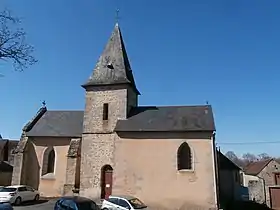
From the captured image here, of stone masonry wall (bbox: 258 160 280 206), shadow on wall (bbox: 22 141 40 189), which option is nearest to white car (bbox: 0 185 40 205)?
shadow on wall (bbox: 22 141 40 189)

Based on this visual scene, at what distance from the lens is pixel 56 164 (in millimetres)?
27266

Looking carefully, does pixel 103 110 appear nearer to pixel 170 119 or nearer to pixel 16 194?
pixel 170 119

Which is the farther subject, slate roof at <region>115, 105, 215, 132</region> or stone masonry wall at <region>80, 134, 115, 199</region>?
stone masonry wall at <region>80, 134, 115, 199</region>

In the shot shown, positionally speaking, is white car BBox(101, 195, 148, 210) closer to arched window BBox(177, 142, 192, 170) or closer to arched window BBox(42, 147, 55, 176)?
arched window BBox(177, 142, 192, 170)

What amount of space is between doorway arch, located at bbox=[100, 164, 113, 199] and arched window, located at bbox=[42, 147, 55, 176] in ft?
22.2

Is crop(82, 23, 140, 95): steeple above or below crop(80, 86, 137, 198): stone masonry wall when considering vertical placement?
above

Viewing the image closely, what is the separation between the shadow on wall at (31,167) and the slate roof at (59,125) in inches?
65.1

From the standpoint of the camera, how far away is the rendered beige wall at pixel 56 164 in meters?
26.5

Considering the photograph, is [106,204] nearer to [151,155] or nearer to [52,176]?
[151,155]

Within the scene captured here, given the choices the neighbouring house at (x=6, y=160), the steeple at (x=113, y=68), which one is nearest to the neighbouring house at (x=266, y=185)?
the steeple at (x=113, y=68)

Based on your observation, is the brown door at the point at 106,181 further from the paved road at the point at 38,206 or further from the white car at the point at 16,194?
the white car at the point at 16,194

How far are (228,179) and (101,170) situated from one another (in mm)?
13980

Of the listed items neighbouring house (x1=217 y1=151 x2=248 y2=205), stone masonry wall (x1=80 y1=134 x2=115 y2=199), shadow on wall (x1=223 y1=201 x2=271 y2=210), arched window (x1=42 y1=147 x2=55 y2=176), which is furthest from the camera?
neighbouring house (x1=217 y1=151 x2=248 y2=205)

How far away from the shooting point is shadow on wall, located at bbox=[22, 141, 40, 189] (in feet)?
89.4
